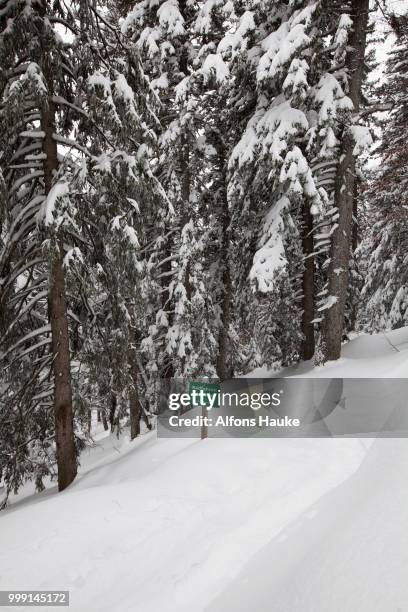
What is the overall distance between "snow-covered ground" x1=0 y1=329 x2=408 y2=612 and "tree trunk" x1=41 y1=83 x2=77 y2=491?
1446mm

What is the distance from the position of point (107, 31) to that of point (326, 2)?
17.0 feet

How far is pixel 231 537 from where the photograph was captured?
4512 millimetres

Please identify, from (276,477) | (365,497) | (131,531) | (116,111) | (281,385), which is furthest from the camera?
(281,385)

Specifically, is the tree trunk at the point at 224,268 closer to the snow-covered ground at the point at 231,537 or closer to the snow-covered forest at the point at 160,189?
the snow-covered forest at the point at 160,189

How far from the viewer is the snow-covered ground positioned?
366 cm

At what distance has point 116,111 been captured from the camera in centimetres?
652

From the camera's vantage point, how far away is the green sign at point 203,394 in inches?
268

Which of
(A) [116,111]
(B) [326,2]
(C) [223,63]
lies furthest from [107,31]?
(B) [326,2]

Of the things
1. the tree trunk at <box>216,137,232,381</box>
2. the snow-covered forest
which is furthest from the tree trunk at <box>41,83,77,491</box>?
the tree trunk at <box>216,137,232,381</box>

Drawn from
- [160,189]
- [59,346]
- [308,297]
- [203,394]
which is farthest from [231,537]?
[308,297]

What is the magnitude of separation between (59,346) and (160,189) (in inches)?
128

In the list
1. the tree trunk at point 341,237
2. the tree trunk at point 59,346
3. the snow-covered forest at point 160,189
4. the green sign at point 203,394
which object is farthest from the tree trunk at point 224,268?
the tree trunk at point 59,346

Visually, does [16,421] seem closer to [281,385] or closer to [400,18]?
[281,385]

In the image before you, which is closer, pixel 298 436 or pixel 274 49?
pixel 298 436
